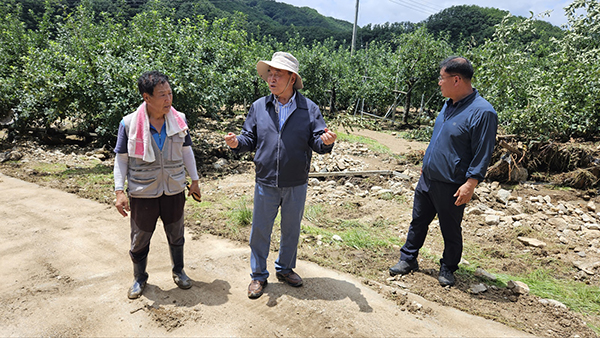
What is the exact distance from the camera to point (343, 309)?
2.89 meters

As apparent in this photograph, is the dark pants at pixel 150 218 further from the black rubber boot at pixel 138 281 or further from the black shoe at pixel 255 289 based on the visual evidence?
the black shoe at pixel 255 289

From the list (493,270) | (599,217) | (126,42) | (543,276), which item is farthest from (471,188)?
(126,42)

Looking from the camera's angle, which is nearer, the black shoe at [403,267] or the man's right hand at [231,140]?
the man's right hand at [231,140]

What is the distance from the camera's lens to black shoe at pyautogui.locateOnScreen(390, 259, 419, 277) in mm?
3475

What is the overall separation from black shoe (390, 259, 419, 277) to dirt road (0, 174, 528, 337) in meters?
0.34

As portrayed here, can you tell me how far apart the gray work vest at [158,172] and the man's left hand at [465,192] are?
7.48 feet

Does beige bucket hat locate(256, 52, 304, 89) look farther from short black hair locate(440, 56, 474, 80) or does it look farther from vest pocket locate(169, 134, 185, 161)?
short black hair locate(440, 56, 474, 80)

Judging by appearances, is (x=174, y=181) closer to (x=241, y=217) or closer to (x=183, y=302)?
(x=183, y=302)

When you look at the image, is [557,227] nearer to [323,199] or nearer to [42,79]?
[323,199]

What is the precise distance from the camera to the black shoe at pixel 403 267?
11.4ft

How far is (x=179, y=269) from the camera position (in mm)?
3115

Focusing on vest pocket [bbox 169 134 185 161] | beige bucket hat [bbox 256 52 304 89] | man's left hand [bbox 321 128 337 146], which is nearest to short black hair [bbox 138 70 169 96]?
vest pocket [bbox 169 134 185 161]

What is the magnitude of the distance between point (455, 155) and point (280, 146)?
4.92ft

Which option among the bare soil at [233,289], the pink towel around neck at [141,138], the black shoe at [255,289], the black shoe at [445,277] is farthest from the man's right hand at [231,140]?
the black shoe at [445,277]
